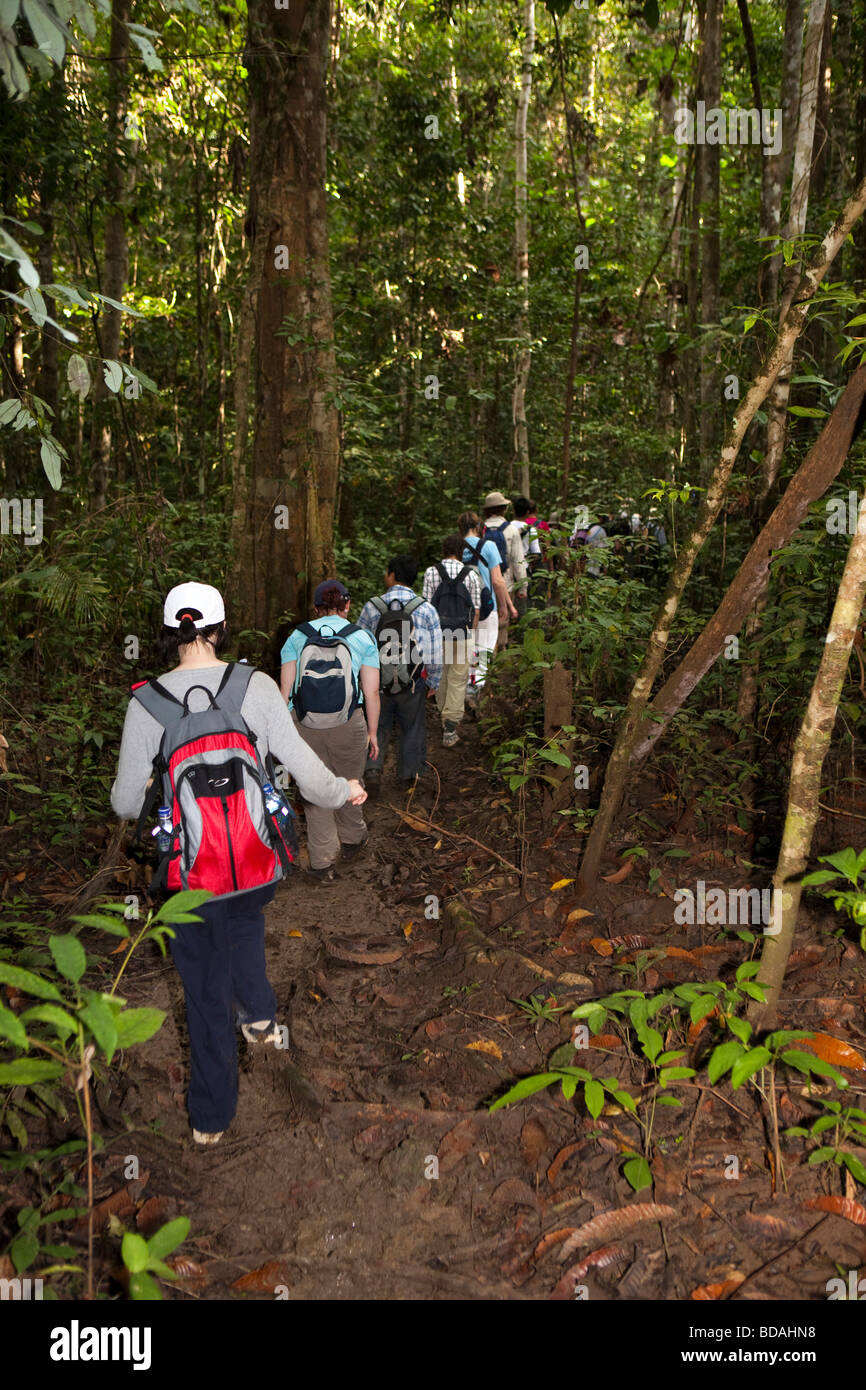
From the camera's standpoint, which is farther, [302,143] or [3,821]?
[302,143]

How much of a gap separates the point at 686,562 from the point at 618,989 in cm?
204

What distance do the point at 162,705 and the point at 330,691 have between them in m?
2.48

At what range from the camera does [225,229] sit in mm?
14297

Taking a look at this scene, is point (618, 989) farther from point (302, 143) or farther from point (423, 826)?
point (302, 143)

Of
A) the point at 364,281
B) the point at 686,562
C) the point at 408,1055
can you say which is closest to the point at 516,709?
the point at 686,562

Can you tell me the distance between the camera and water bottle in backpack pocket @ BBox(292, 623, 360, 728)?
5.64 m

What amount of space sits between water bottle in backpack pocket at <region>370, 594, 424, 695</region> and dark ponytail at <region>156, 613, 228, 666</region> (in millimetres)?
3564

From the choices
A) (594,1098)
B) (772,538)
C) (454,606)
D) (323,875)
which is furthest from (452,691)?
(594,1098)

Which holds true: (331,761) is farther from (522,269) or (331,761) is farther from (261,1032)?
(522,269)

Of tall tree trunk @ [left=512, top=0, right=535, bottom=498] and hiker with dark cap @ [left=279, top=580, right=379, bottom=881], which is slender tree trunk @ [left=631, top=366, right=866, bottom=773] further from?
tall tree trunk @ [left=512, top=0, right=535, bottom=498]

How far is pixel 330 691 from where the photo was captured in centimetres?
568
